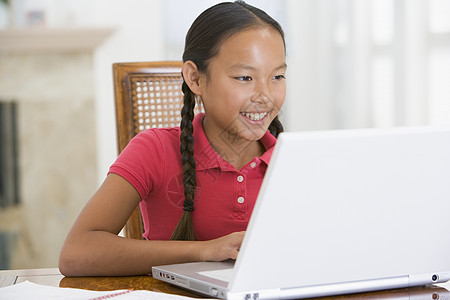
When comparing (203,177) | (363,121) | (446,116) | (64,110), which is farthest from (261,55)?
(64,110)

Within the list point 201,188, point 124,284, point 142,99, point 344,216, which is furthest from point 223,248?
point 142,99

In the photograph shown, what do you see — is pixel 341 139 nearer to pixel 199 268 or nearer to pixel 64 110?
pixel 199 268

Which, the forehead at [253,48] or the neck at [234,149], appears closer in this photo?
the forehead at [253,48]

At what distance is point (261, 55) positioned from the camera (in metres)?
1.13

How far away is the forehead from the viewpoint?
1.13 meters

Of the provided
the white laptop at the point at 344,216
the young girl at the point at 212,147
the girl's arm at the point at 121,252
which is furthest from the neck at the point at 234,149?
the white laptop at the point at 344,216

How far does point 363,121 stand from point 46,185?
1614mm

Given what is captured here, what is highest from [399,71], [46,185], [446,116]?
[399,71]

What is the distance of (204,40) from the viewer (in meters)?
1.20

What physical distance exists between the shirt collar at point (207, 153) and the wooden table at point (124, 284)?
1.14ft

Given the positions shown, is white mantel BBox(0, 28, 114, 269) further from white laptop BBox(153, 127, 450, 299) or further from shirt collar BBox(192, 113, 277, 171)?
white laptop BBox(153, 127, 450, 299)

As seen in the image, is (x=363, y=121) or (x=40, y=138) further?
(x=40, y=138)

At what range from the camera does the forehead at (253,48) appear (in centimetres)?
113

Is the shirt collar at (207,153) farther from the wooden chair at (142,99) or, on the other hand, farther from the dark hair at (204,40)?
the wooden chair at (142,99)
